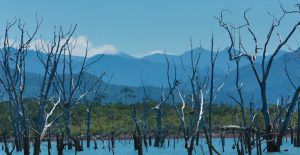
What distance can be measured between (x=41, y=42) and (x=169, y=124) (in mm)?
46300

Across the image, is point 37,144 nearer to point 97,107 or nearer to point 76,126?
point 76,126

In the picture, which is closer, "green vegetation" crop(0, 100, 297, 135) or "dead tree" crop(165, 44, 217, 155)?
"dead tree" crop(165, 44, 217, 155)

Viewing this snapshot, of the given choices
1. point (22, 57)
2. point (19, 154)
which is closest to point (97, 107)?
point (19, 154)

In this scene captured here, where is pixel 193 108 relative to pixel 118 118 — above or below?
above

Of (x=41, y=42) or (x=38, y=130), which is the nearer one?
(x=38, y=130)

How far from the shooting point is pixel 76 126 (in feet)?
237

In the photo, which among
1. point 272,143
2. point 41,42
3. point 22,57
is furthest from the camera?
point 272,143

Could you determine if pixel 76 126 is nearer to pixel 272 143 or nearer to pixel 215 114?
pixel 215 114

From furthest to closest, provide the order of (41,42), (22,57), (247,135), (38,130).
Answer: (41,42) → (22,57) → (38,130) → (247,135)

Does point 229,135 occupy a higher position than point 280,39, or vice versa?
point 280,39

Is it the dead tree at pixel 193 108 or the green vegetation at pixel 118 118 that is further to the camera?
the green vegetation at pixel 118 118

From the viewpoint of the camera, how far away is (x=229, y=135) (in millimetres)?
71562

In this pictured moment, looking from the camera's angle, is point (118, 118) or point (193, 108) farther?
point (118, 118)

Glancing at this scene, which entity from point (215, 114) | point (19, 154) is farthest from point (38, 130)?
point (215, 114)
